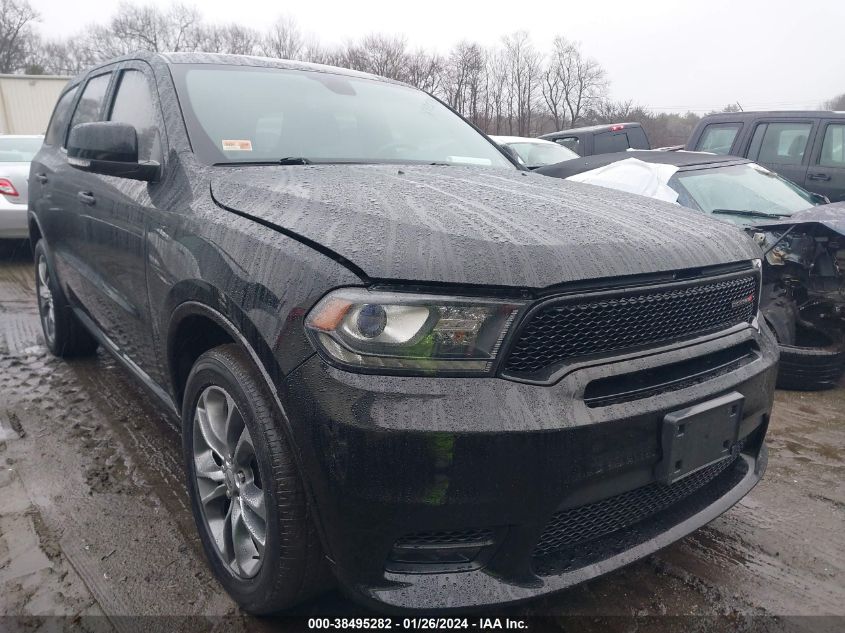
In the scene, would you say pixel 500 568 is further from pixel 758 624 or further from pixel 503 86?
pixel 503 86

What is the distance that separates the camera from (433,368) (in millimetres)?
1459

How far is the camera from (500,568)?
1548 millimetres

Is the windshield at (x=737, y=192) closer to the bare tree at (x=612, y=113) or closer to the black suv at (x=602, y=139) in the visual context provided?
the black suv at (x=602, y=139)

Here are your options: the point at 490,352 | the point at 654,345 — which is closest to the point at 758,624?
the point at 654,345

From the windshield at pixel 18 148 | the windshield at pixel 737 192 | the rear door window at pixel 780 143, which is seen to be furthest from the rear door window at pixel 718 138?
the windshield at pixel 18 148

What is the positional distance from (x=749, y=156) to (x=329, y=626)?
23.5 ft

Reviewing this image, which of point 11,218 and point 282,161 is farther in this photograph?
point 11,218

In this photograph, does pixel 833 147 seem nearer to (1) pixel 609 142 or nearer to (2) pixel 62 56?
(1) pixel 609 142

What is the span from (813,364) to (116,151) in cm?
405

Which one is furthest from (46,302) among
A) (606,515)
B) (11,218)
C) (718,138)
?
(718,138)

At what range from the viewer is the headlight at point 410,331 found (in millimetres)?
1458

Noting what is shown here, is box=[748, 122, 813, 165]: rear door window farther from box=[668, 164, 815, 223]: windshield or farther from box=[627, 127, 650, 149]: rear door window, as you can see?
box=[627, 127, 650, 149]: rear door window

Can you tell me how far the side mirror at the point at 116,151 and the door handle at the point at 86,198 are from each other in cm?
56

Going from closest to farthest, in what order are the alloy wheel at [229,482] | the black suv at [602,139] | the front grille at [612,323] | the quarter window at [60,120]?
the front grille at [612,323]
the alloy wheel at [229,482]
the quarter window at [60,120]
the black suv at [602,139]
